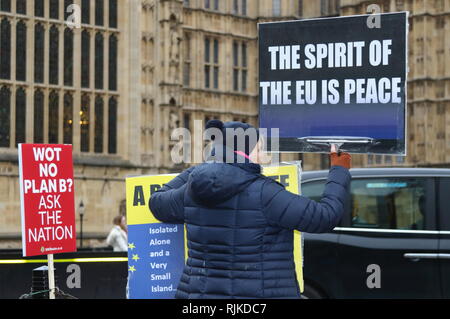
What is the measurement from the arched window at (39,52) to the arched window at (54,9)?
470 mm

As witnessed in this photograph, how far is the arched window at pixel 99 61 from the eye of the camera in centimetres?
2935

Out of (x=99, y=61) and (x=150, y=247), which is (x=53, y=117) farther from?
(x=150, y=247)

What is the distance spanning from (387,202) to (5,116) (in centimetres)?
2076

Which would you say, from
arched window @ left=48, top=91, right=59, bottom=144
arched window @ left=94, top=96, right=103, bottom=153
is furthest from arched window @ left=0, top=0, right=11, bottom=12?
arched window @ left=94, top=96, right=103, bottom=153

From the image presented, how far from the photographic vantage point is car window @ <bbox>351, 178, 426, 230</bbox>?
7.90 meters

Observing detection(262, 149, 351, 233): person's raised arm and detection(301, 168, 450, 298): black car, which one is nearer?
detection(262, 149, 351, 233): person's raised arm

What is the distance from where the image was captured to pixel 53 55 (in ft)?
93.8

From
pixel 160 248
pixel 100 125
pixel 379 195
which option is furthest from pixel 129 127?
pixel 160 248

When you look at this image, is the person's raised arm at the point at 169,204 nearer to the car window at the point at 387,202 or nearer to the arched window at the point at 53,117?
the car window at the point at 387,202

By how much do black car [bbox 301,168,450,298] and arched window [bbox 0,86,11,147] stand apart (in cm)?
2025

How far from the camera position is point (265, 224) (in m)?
4.39

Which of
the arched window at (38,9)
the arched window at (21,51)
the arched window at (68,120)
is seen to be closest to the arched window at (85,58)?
the arched window at (68,120)

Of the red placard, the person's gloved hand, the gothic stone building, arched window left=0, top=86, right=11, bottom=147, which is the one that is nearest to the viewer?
the person's gloved hand

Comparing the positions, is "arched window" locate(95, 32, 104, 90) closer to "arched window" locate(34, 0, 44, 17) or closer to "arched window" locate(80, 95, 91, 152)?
"arched window" locate(80, 95, 91, 152)
